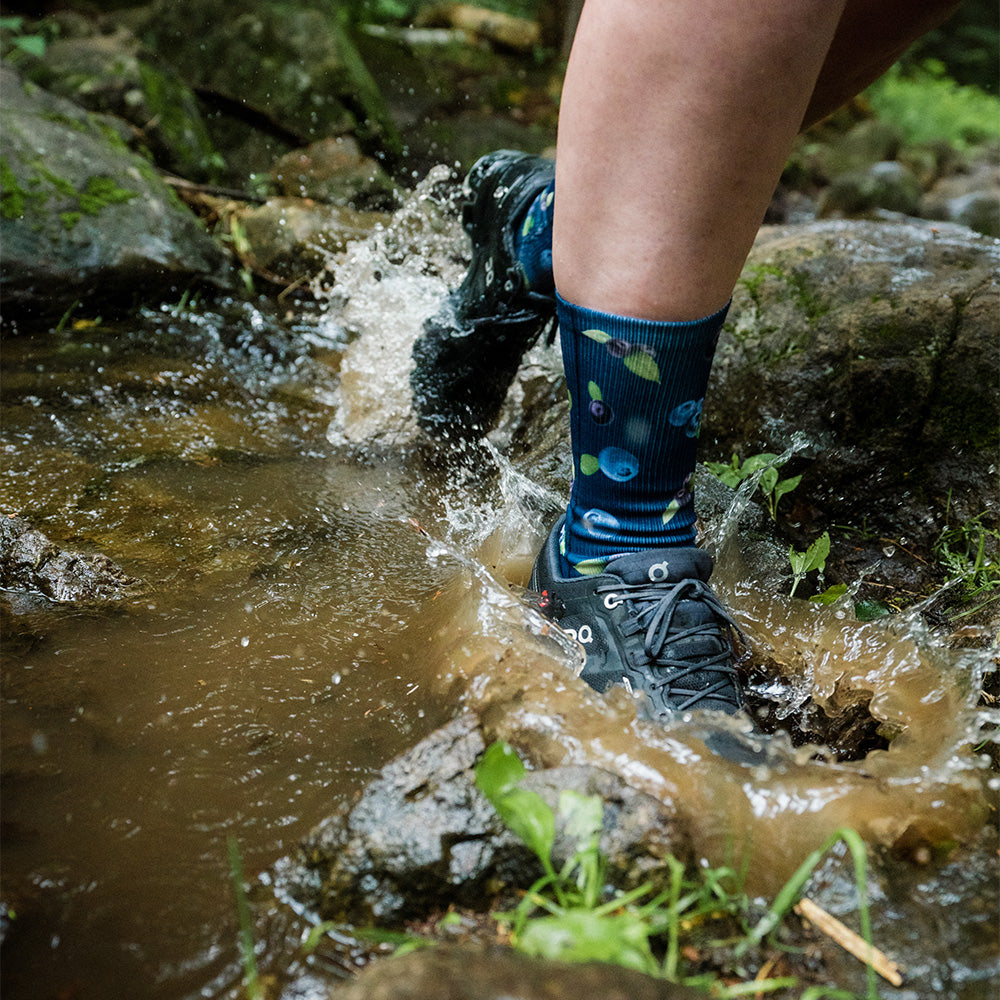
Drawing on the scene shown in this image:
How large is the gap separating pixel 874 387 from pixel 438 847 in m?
1.49

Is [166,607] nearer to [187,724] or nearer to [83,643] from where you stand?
[83,643]

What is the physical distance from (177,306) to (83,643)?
1.94 m

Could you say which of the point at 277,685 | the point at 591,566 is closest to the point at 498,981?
the point at 277,685

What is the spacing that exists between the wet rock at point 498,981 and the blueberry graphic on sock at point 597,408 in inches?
29.4

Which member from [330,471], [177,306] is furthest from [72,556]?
[177,306]

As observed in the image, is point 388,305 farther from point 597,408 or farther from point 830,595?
point 830,595

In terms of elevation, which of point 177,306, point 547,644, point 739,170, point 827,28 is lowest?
point 177,306

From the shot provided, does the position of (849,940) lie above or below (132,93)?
above

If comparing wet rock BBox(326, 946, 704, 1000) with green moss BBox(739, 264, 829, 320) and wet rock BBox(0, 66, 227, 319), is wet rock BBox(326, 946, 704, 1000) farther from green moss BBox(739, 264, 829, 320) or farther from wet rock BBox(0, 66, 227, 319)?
wet rock BBox(0, 66, 227, 319)

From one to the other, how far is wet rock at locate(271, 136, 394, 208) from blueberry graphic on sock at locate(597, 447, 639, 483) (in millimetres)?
3110

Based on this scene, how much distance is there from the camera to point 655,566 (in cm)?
127

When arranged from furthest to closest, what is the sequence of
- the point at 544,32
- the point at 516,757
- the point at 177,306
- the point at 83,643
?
the point at 544,32 < the point at 177,306 < the point at 83,643 < the point at 516,757

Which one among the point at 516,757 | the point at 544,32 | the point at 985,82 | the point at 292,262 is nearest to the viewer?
the point at 516,757

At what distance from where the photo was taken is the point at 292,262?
10.5 ft
